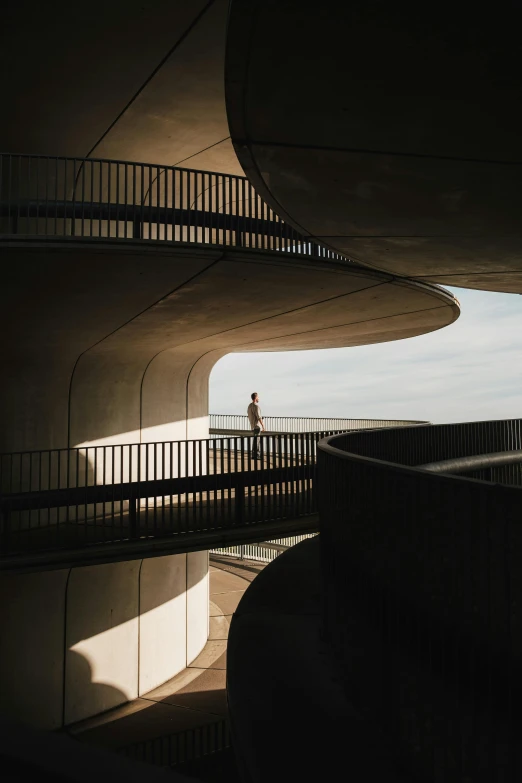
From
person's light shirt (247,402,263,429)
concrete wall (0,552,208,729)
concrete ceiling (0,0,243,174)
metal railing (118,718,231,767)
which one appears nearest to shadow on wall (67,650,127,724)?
concrete wall (0,552,208,729)

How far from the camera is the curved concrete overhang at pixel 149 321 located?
439 inches

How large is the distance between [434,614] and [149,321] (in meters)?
11.2

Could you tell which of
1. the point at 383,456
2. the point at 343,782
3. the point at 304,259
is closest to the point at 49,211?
the point at 304,259

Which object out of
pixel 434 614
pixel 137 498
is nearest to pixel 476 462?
pixel 137 498

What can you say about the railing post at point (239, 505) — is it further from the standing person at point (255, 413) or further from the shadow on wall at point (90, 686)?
the standing person at point (255, 413)

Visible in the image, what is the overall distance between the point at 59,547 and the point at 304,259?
22.2ft

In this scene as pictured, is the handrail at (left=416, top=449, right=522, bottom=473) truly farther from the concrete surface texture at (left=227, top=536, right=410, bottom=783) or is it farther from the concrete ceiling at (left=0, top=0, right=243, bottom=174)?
the concrete ceiling at (left=0, top=0, right=243, bottom=174)

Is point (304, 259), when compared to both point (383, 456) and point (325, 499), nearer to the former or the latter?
point (383, 456)

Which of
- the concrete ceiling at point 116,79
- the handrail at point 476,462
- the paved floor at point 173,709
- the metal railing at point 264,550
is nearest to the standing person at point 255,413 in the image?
the paved floor at point 173,709

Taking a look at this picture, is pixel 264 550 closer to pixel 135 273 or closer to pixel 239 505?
pixel 239 505

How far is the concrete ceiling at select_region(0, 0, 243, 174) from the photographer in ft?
32.8

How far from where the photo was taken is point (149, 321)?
1515cm

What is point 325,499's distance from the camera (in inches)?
311

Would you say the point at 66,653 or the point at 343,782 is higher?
the point at 343,782
